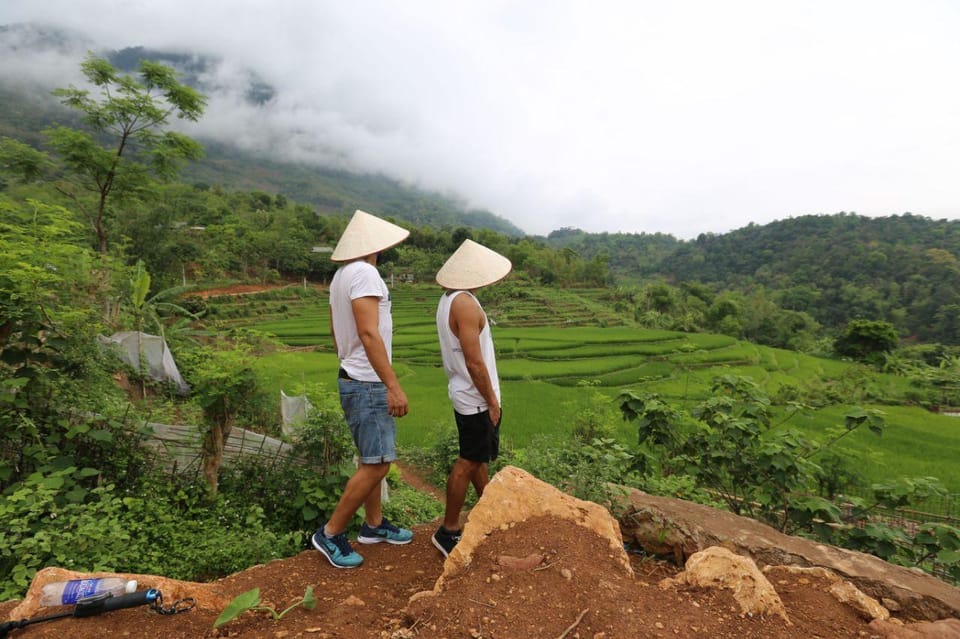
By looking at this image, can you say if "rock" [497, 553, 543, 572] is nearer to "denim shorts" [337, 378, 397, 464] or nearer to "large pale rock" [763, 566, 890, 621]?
"denim shorts" [337, 378, 397, 464]

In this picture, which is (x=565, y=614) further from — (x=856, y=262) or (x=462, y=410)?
(x=856, y=262)

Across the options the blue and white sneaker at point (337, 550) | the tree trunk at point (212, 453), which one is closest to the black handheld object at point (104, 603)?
the blue and white sneaker at point (337, 550)

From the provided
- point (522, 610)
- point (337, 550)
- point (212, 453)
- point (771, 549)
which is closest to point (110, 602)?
point (337, 550)

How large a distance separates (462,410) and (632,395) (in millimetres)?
2395

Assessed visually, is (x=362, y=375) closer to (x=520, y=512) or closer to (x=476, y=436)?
(x=476, y=436)

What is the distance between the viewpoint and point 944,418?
1401 cm

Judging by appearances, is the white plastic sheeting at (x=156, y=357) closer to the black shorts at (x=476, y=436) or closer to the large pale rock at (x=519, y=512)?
the black shorts at (x=476, y=436)

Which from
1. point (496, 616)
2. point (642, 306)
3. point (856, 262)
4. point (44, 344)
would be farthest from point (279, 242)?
point (856, 262)

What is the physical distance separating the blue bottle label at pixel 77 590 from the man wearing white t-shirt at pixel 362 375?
0.89 metres

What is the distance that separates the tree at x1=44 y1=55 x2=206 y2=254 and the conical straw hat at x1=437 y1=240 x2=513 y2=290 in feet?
34.2

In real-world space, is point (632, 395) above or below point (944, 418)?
Result: above

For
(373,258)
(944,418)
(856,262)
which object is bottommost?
(944,418)

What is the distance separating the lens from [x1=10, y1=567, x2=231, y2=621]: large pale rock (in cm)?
166

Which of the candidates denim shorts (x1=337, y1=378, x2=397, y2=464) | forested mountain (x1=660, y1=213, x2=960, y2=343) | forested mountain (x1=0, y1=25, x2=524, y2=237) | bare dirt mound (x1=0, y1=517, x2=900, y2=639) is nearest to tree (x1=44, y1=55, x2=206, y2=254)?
denim shorts (x1=337, y1=378, x2=397, y2=464)
